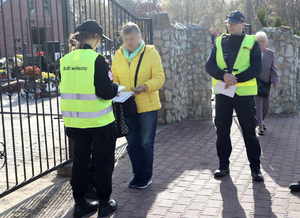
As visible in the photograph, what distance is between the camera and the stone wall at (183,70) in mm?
9219

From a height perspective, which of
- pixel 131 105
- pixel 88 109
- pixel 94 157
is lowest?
pixel 94 157

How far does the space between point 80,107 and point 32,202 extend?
5.20 ft

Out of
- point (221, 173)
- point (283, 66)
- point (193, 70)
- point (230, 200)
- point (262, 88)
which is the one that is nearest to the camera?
point (230, 200)

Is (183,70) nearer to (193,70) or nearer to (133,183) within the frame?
(193,70)

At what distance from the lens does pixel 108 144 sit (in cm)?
446

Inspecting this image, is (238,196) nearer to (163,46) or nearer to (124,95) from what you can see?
(124,95)

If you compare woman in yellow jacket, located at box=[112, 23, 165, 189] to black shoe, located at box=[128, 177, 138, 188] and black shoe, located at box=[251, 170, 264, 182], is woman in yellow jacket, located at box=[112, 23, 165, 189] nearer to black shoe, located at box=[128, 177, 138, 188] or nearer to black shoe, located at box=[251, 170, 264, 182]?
black shoe, located at box=[128, 177, 138, 188]

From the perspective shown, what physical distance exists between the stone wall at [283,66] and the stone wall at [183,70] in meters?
1.49

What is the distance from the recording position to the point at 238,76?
5.49 m

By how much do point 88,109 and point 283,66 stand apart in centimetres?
718

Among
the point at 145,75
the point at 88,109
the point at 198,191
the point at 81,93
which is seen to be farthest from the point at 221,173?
the point at 81,93

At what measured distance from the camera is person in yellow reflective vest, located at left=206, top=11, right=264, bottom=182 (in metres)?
5.48

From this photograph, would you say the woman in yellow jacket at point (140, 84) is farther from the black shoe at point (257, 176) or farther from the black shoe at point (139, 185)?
the black shoe at point (257, 176)

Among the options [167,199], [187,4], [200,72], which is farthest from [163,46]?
[187,4]
